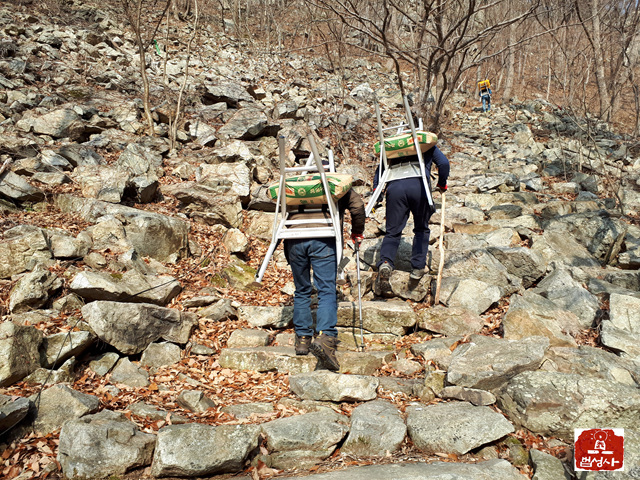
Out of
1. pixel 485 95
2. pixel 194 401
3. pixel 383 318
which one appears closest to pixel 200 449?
pixel 194 401

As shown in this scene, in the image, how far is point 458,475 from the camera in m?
2.90

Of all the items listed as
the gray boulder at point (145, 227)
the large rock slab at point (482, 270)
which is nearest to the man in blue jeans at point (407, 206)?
the large rock slab at point (482, 270)

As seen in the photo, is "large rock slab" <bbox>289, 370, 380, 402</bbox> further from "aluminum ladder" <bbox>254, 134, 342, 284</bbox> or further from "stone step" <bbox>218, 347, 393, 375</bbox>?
"aluminum ladder" <bbox>254, 134, 342, 284</bbox>

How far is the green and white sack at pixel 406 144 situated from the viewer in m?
6.04

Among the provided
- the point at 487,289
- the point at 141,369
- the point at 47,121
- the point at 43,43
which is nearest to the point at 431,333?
the point at 487,289

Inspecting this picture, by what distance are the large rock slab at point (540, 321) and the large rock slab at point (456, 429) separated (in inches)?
68.3

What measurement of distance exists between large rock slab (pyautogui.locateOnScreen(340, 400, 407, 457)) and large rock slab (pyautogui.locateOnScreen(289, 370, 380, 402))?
0.40 meters

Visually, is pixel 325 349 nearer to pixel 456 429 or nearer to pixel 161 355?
pixel 456 429

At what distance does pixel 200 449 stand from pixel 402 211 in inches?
168

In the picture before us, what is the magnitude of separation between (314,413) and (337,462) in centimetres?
56

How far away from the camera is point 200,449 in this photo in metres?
3.12

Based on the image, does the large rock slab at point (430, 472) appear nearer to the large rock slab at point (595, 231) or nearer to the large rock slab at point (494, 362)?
the large rock slab at point (494, 362)

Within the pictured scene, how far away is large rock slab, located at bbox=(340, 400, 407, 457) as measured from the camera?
3.47 metres
